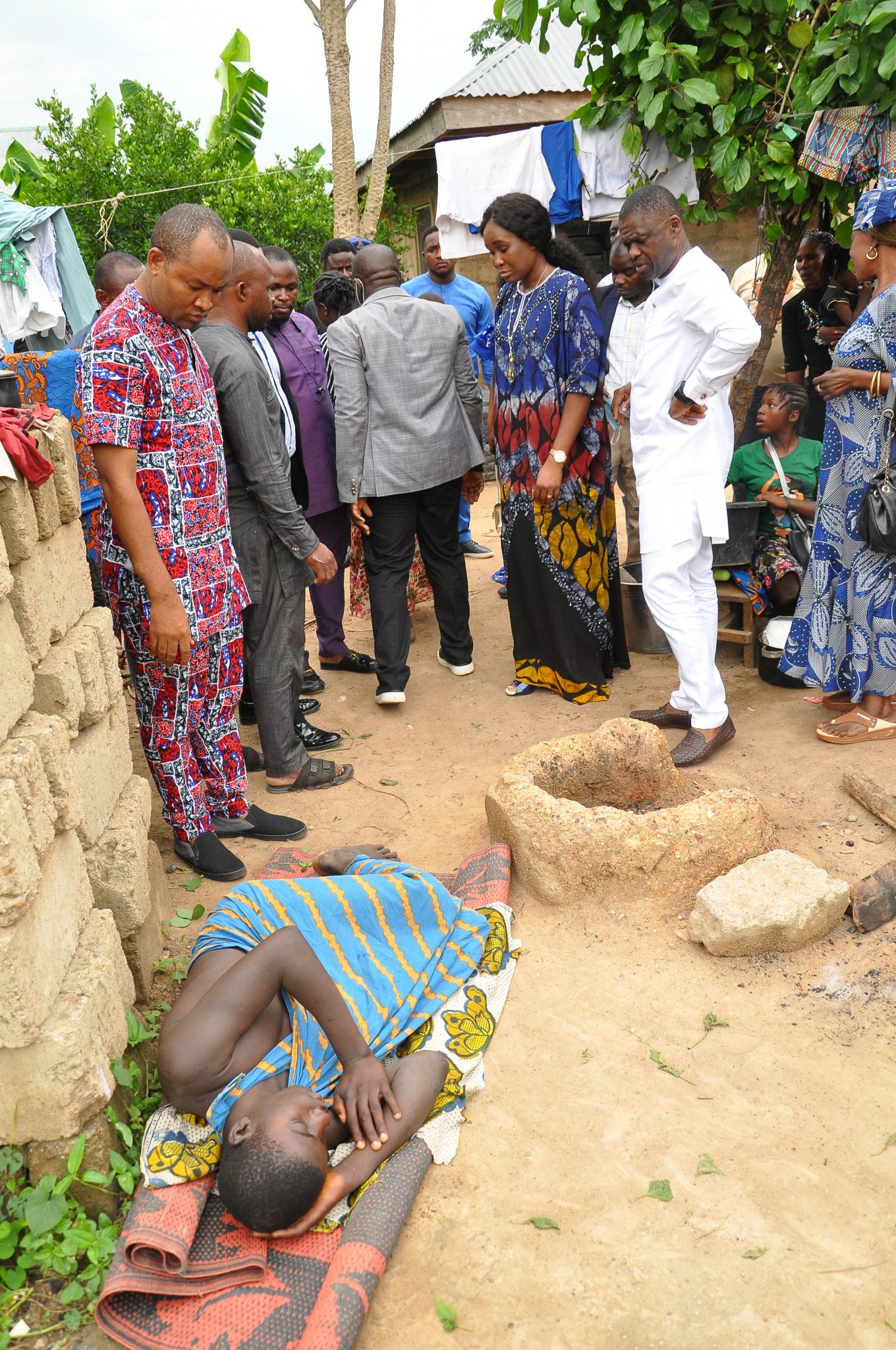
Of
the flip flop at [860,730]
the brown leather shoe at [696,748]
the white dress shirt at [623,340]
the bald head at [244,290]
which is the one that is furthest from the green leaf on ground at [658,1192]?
the white dress shirt at [623,340]

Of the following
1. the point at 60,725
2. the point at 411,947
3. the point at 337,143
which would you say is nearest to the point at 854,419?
the point at 411,947

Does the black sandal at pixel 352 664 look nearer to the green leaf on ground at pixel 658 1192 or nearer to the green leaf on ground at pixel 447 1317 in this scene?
the green leaf on ground at pixel 658 1192

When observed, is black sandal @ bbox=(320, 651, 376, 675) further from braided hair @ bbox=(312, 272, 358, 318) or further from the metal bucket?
braided hair @ bbox=(312, 272, 358, 318)

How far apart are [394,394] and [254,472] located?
1.19 metres

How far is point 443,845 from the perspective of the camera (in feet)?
12.0

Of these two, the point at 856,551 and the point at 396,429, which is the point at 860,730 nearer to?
the point at 856,551

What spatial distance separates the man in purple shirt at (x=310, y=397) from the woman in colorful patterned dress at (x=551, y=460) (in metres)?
0.82

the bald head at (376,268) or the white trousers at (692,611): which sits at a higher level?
the bald head at (376,268)

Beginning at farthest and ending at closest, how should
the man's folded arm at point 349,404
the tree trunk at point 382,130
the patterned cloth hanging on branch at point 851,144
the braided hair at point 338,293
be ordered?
the tree trunk at point 382,130, the braided hair at point 338,293, the man's folded arm at point 349,404, the patterned cloth hanging on branch at point 851,144

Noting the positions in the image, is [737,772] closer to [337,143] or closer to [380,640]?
[380,640]

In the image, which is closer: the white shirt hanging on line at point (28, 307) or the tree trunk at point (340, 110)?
the white shirt hanging on line at point (28, 307)

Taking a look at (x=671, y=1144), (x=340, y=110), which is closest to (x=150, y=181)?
(x=340, y=110)

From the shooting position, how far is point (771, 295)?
17.1ft

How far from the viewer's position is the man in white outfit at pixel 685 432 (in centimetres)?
364
